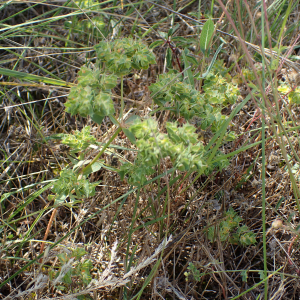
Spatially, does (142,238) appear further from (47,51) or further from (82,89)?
(47,51)

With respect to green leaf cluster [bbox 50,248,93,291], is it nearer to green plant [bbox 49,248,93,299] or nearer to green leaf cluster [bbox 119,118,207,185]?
green plant [bbox 49,248,93,299]

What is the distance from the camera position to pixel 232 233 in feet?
7.11

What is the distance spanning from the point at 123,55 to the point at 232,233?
132cm

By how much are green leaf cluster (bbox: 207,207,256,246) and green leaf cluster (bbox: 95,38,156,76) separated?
1.10 metres

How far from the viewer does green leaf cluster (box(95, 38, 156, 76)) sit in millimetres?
1695

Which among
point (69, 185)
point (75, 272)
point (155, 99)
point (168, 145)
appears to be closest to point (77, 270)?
point (75, 272)

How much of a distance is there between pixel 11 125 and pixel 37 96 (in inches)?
13.9

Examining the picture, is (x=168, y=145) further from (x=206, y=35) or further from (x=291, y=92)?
(x=291, y=92)

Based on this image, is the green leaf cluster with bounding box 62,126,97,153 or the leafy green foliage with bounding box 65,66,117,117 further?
the green leaf cluster with bounding box 62,126,97,153

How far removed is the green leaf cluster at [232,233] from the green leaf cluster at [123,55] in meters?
1.10

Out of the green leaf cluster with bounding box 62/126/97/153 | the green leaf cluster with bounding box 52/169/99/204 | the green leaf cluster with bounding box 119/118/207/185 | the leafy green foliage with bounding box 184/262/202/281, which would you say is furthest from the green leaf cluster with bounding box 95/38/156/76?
the leafy green foliage with bounding box 184/262/202/281

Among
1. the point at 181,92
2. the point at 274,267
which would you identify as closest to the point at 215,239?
the point at 274,267

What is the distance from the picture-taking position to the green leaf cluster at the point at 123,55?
1.69 m

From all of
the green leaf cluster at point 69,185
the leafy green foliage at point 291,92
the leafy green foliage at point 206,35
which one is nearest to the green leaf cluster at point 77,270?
the green leaf cluster at point 69,185
